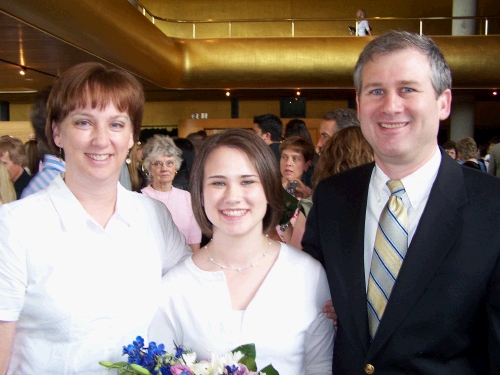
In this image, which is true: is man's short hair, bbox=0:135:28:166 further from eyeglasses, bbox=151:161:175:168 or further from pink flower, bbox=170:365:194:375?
pink flower, bbox=170:365:194:375

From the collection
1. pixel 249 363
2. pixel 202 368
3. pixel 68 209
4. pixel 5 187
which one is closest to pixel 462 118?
pixel 5 187

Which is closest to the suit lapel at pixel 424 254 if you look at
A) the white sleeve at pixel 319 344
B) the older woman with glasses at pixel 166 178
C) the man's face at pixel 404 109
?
the man's face at pixel 404 109

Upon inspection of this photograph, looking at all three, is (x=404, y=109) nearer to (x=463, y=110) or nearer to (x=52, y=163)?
(x=52, y=163)

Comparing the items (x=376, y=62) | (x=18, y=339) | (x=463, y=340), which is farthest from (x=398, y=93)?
(x=18, y=339)

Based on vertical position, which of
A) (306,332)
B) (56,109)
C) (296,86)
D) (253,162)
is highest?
(296,86)

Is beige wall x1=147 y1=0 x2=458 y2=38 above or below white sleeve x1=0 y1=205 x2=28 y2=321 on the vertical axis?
above

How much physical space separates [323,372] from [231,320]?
1.24 feet

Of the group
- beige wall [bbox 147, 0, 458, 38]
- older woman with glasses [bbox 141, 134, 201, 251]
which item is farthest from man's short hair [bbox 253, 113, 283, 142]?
beige wall [bbox 147, 0, 458, 38]

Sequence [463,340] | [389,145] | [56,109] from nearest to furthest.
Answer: [463,340]
[389,145]
[56,109]

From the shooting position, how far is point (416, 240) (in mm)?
1679

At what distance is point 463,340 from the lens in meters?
1.62

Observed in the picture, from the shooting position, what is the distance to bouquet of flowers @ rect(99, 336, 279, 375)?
142cm

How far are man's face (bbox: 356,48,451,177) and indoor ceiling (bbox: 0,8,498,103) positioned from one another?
18.3 ft

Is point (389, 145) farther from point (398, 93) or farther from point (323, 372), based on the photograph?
point (323, 372)
